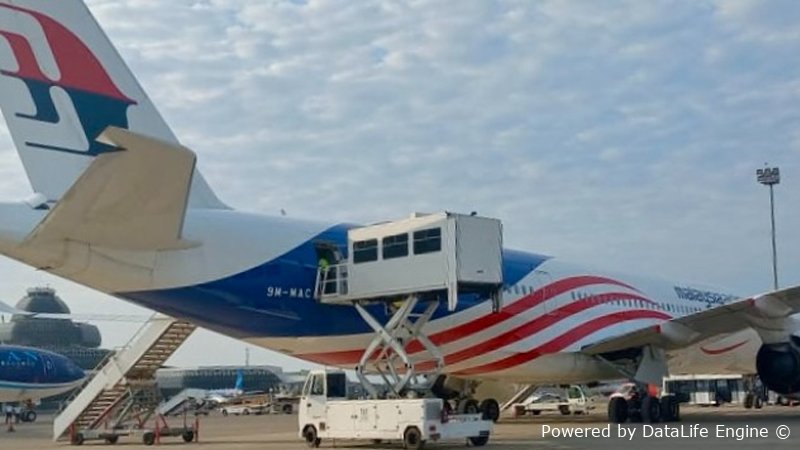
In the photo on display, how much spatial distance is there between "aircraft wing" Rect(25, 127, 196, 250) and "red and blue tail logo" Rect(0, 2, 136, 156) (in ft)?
6.07

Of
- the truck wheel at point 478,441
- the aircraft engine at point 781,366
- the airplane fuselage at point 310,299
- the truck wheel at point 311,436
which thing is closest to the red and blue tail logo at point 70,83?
the airplane fuselage at point 310,299

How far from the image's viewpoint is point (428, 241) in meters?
17.0

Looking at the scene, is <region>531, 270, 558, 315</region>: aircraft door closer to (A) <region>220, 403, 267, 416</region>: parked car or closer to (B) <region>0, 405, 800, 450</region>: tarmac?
(B) <region>0, 405, 800, 450</region>: tarmac

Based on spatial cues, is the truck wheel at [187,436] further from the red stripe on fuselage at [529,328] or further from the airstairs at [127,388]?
the red stripe on fuselage at [529,328]

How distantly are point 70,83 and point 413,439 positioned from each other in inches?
314

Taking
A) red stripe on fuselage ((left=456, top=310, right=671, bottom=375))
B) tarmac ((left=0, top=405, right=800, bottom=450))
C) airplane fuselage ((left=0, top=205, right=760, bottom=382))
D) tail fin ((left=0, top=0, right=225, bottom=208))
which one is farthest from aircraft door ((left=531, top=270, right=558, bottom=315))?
tail fin ((left=0, top=0, right=225, bottom=208))

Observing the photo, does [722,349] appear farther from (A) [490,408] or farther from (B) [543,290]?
(B) [543,290]

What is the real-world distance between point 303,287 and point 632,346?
8.23 meters

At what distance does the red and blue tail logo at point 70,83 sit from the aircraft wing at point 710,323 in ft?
38.1

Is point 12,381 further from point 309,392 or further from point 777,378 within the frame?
point 777,378

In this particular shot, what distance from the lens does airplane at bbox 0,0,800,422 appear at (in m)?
14.0

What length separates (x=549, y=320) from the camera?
2212cm

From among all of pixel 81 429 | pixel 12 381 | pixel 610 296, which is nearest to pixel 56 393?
pixel 12 381

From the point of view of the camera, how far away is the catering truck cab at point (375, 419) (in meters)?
15.9
